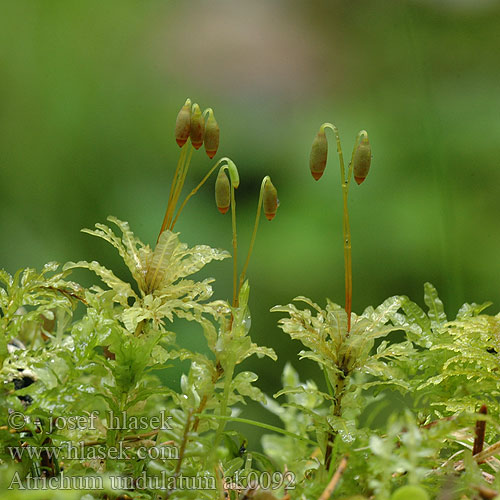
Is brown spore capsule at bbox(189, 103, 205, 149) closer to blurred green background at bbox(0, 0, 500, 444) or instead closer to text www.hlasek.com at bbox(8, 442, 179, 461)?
text www.hlasek.com at bbox(8, 442, 179, 461)

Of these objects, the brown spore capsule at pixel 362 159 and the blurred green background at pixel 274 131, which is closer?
the brown spore capsule at pixel 362 159

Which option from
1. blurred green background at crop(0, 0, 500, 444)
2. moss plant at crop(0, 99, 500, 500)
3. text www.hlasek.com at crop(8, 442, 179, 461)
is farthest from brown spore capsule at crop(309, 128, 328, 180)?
blurred green background at crop(0, 0, 500, 444)

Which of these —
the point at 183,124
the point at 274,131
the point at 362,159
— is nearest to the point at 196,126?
the point at 183,124

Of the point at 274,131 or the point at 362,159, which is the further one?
the point at 274,131

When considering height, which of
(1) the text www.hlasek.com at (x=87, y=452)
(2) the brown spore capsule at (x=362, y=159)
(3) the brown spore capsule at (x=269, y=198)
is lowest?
(1) the text www.hlasek.com at (x=87, y=452)

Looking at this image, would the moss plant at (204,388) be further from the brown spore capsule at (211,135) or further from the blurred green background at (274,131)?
the blurred green background at (274,131)

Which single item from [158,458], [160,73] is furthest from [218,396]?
[160,73]

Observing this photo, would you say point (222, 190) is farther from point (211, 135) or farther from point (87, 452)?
point (87, 452)

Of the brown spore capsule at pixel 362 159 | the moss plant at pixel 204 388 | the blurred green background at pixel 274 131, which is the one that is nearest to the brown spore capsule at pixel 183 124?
the moss plant at pixel 204 388

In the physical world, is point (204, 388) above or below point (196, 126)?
below
